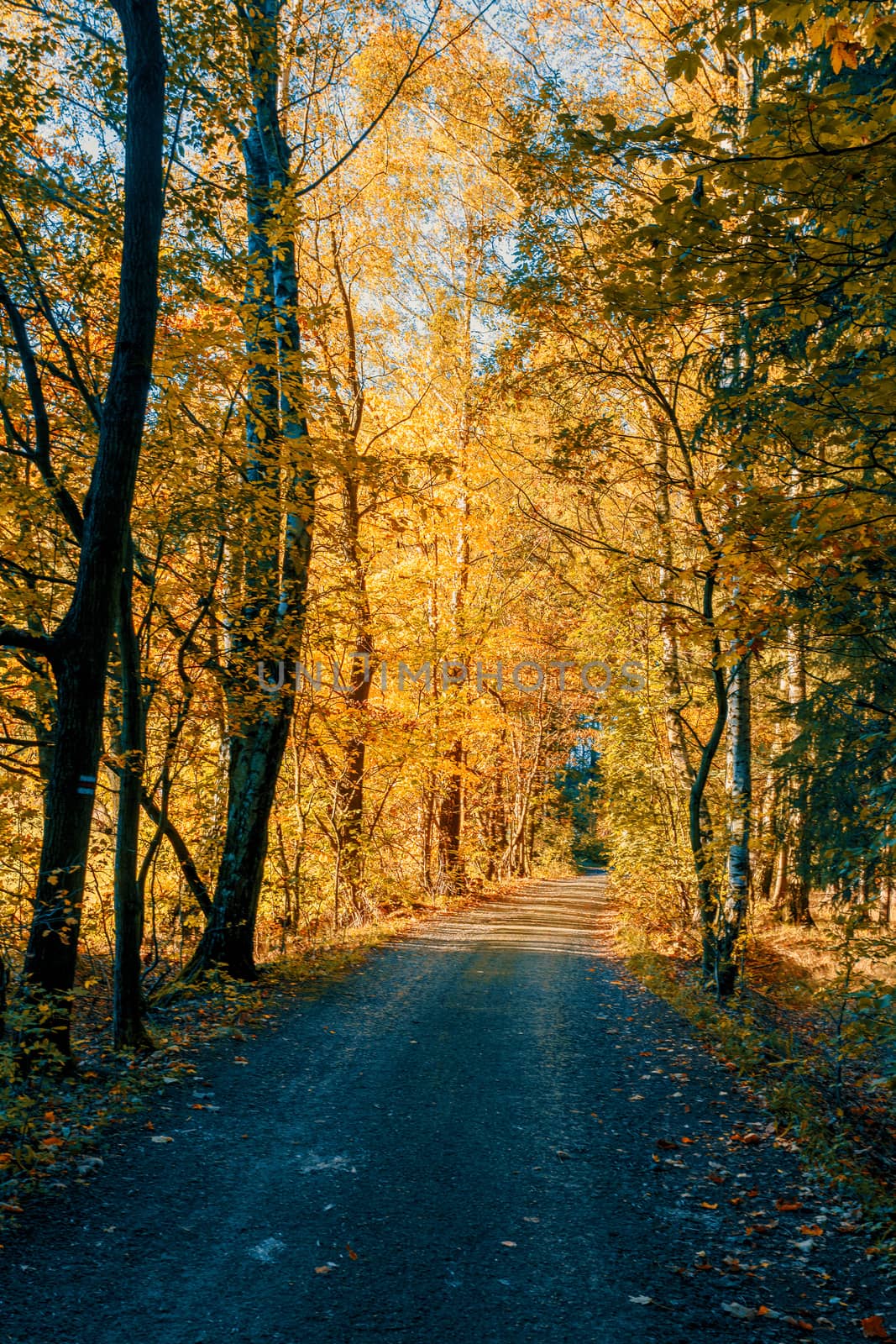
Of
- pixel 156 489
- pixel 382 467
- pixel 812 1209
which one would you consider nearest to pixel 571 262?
pixel 382 467

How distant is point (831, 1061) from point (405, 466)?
7.32 m

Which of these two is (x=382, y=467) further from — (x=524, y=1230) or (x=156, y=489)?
(x=524, y=1230)

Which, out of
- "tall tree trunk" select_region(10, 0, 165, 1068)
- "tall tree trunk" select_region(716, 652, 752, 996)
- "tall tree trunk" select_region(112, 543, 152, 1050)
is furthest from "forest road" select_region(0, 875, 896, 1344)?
"tall tree trunk" select_region(716, 652, 752, 996)

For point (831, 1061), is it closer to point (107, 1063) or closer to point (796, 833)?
point (107, 1063)

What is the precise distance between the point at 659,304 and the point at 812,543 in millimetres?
1748

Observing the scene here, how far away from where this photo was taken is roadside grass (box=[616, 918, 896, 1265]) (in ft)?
13.9

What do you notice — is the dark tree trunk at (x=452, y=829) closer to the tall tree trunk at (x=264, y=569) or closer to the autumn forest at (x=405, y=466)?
the autumn forest at (x=405, y=466)

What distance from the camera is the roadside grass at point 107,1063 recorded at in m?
4.10

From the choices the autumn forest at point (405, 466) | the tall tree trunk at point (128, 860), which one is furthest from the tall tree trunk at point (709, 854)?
the tall tree trunk at point (128, 860)

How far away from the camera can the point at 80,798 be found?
5523mm

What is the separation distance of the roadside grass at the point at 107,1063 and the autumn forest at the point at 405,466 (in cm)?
9

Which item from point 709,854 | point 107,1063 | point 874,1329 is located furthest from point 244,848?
point 874,1329

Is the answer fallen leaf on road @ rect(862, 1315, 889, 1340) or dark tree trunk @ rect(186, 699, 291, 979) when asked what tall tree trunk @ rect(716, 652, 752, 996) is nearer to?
dark tree trunk @ rect(186, 699, 291, 979)

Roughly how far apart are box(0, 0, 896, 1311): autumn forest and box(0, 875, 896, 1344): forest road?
0.72 metres
